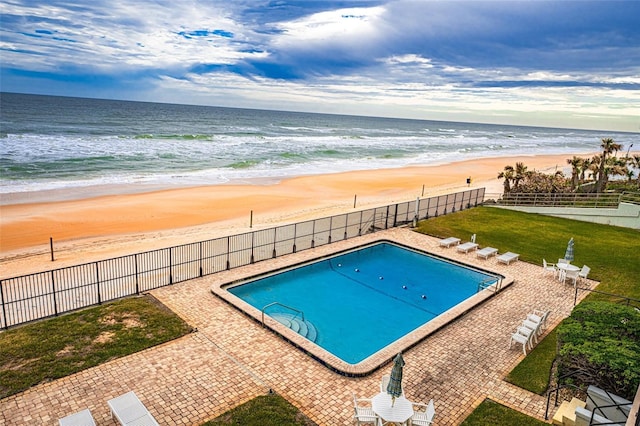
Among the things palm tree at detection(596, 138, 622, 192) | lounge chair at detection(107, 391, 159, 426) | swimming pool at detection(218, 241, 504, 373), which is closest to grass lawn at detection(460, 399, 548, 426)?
swimming pool at detection(218, 241, 504, 373)

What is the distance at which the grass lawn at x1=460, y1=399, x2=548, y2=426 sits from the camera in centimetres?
932

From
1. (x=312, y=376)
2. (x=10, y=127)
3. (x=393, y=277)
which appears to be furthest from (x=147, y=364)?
(x=10, y=127)

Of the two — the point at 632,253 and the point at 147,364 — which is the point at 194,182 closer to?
the point at 147,364

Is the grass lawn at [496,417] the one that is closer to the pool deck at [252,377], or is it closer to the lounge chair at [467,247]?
the pool deck at [252,377]

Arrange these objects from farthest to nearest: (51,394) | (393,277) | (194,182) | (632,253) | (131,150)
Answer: (131,150) → (194,182) → (632,253) → (393,277) → (51,394)

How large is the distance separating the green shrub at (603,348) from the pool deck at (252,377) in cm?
196

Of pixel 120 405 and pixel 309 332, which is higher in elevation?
pixel 120 405

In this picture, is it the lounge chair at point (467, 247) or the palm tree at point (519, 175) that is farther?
the palm tree at point (519, 175)

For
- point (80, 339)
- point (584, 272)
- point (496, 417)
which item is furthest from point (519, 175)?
point (80, 339)

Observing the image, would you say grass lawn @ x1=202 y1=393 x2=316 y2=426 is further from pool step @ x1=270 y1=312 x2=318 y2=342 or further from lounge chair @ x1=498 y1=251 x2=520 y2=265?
lounge chair @ x1=498 y1=251 x2=520 y2=265

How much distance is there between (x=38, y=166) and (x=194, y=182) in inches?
656

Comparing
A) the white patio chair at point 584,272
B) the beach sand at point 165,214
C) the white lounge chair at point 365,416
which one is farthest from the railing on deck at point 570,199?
the white lounge chair at point 365,416

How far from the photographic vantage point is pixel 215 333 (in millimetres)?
12695

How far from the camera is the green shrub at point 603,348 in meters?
7.84
